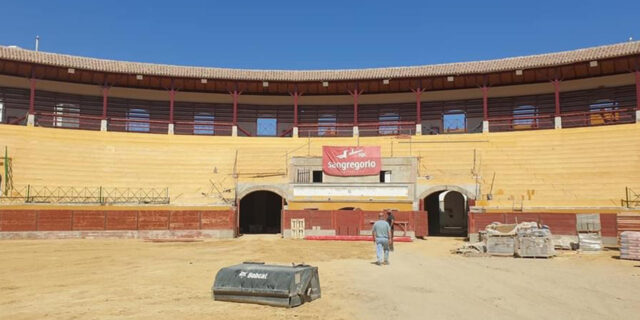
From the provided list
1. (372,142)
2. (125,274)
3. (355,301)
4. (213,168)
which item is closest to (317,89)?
(372,142)

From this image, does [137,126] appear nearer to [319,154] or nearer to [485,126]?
[319,154]

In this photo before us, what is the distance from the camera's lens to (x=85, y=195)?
24266mm

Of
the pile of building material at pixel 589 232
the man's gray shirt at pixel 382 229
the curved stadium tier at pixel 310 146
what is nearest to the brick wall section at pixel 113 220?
the curved stadium tier at pixel 310 146

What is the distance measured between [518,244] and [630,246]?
10.2 ft

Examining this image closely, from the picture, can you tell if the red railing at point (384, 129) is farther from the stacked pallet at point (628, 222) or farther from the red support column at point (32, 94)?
the red support column at point (32, 94)

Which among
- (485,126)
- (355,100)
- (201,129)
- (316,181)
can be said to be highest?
(355,100)

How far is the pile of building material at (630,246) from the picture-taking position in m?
15.1

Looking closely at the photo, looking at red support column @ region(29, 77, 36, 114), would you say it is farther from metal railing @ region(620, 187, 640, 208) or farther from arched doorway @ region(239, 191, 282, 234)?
metal railing @ region(620, 187, 640, 208)

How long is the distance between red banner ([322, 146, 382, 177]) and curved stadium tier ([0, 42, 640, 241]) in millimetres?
79

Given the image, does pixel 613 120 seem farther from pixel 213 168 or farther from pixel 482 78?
pixel 213 168

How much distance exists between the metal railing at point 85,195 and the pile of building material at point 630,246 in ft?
61.7

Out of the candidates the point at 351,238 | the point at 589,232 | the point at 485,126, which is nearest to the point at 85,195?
the point at 351,238

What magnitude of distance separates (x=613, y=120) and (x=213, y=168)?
22066mm

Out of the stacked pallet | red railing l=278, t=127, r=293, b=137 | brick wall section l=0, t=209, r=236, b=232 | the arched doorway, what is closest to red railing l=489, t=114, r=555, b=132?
the stacked pallet
